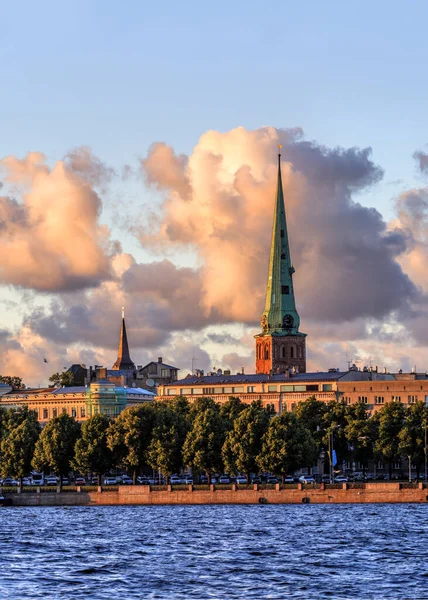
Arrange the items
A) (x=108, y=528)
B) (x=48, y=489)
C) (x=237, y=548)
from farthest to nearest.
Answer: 1. (x=48, y=489)
2. (x=108, y=528)
3. (x=237, y=548)

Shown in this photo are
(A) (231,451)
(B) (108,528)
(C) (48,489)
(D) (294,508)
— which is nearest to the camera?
(B) (108,528)

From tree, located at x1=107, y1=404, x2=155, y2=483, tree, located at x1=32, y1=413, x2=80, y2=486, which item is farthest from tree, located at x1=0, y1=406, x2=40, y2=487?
tree, located at x1=107, y1=404, x2=155, y2=483

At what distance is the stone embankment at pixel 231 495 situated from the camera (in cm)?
15638

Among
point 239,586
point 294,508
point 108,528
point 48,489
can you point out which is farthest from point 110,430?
point 239,586

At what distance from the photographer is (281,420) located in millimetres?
174875

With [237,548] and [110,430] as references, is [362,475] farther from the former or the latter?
[237,548]

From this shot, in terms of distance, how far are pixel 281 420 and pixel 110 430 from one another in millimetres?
19232

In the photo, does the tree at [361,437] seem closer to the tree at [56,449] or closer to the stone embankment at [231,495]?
the stone embankment at [231,495]

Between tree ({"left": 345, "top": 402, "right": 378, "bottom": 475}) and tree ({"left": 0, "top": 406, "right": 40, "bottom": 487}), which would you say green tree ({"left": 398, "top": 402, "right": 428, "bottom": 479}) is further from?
tree ({"left": 0, "top": 406, "right": 40, "bottom": 487})

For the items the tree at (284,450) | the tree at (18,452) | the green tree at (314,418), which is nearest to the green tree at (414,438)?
the green tree at (314,418)

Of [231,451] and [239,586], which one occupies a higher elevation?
[231,451]

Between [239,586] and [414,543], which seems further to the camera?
[414,543]

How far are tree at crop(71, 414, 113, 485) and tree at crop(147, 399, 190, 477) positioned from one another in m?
5.12

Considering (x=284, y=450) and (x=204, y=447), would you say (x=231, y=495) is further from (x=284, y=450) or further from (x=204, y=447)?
(x=204, y=447)
